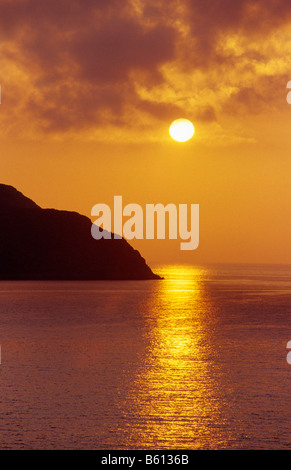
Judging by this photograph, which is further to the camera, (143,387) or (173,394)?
(143,387)

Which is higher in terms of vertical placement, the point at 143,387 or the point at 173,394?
the point at 143,387

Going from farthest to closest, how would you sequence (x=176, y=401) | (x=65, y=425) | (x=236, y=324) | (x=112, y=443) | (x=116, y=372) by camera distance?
(x=236, y=324) → (x=116, y=372) → (x=176, y=401) → (x=65, y=425) → (x=112, y=443)

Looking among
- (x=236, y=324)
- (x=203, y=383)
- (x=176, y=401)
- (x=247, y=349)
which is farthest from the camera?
(x=236, y=324)

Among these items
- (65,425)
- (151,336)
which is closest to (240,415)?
(65,425)

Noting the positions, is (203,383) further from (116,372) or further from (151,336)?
(151,336)

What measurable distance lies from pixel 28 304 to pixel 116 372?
259 feet

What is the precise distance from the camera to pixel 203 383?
40.0 meters
